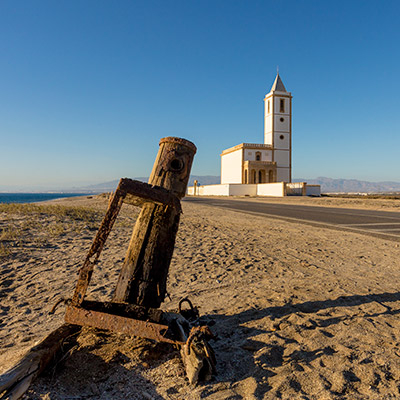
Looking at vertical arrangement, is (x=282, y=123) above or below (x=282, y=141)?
above

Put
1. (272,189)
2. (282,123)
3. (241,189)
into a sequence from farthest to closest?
(282,123), (241,189), (272,189)

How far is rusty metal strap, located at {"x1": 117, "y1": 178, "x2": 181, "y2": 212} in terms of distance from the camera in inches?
83.8

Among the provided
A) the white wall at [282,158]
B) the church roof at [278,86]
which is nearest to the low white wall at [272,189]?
the white wall at [282,158]

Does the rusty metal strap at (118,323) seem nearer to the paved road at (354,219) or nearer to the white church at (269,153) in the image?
the paved road at (354,219)

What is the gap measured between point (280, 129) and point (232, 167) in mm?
10540

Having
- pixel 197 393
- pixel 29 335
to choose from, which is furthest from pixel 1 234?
pixel 197 393

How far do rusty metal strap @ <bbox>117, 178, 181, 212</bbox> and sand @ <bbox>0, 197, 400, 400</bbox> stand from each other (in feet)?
4.16

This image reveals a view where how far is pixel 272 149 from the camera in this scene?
52.3 metres

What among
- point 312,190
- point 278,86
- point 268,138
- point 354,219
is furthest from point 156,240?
point 278,86

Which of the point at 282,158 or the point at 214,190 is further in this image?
the point at 282,158

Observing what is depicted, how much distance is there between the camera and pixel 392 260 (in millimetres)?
5938

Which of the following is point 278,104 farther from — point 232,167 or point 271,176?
point 232,167

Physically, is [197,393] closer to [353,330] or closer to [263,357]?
[263,357]

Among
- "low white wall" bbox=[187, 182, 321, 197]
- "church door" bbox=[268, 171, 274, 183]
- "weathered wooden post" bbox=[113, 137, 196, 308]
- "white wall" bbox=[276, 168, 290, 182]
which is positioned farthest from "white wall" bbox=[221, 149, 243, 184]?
"weathered wooden post" bbox=[113, 137, 196, 308]
